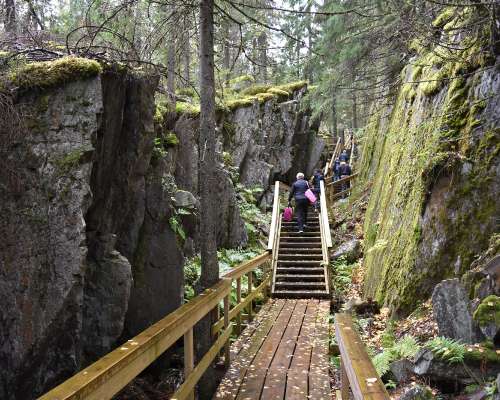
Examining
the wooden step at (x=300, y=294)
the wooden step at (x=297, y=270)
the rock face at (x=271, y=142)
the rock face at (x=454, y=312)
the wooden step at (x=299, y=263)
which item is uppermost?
the rock face at (x=271, y=142)

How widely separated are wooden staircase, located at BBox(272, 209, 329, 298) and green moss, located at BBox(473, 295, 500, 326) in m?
6.50

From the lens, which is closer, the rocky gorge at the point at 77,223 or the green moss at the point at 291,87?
the rocky gorge at the point at 77,223

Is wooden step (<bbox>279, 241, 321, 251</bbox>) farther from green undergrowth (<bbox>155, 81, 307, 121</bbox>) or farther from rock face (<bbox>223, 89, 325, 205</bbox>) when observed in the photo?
rock face (<bbox>223, 89, 325, 205</bbox>)

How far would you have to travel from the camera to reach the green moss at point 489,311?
4312 mm

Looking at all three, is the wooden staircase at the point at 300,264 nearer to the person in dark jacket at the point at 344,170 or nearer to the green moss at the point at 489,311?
the green moss at the point at 489,311

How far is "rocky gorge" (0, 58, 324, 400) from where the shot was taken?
4.65 meters

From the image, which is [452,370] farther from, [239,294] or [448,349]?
[239,294]

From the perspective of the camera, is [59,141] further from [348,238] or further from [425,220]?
[348,238]

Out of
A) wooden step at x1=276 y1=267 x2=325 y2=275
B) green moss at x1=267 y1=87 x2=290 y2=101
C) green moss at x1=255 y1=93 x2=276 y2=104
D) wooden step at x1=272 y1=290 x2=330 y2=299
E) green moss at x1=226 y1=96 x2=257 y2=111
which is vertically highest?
green moss at x1=267 y1=87 x2=290 y2=101

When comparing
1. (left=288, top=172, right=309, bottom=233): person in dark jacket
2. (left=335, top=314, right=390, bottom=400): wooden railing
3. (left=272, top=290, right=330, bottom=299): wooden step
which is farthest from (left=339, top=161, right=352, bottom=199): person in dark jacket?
(left=335, top=314, right=390, bottom=400): wooden railing

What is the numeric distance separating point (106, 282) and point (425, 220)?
492cm

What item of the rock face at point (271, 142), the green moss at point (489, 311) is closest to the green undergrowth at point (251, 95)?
the rock face at point (271, 142)

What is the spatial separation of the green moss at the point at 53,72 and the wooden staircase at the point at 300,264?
7574 millimetres

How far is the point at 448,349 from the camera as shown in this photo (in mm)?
4238
